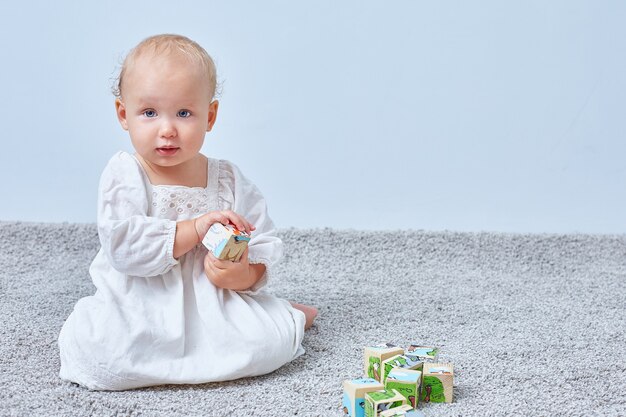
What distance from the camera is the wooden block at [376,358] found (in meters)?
1.29

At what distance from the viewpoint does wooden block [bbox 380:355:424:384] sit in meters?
1.26

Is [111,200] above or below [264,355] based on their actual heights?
above

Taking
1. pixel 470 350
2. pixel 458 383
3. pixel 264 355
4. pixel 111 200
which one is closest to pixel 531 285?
pixel 470 350

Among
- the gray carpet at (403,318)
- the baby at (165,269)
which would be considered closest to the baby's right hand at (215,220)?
the baby at (165,269)

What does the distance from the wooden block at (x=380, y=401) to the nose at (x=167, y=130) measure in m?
0.47

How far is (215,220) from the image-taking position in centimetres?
132

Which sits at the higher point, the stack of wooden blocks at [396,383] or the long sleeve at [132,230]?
the long sleeve at [132,230]

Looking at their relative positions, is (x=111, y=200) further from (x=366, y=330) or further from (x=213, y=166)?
(x=366, y=330)

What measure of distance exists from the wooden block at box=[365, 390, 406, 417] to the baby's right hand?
0.33 meters

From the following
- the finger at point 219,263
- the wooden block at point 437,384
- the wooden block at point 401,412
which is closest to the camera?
the wooden block at point 401,412

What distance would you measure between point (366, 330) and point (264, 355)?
0.28 metres

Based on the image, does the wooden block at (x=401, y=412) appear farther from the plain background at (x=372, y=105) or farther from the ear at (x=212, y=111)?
the plain background at (x=372, y=105)

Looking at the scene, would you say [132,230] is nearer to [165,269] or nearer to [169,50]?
[165,269]

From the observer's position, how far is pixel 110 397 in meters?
1.26
